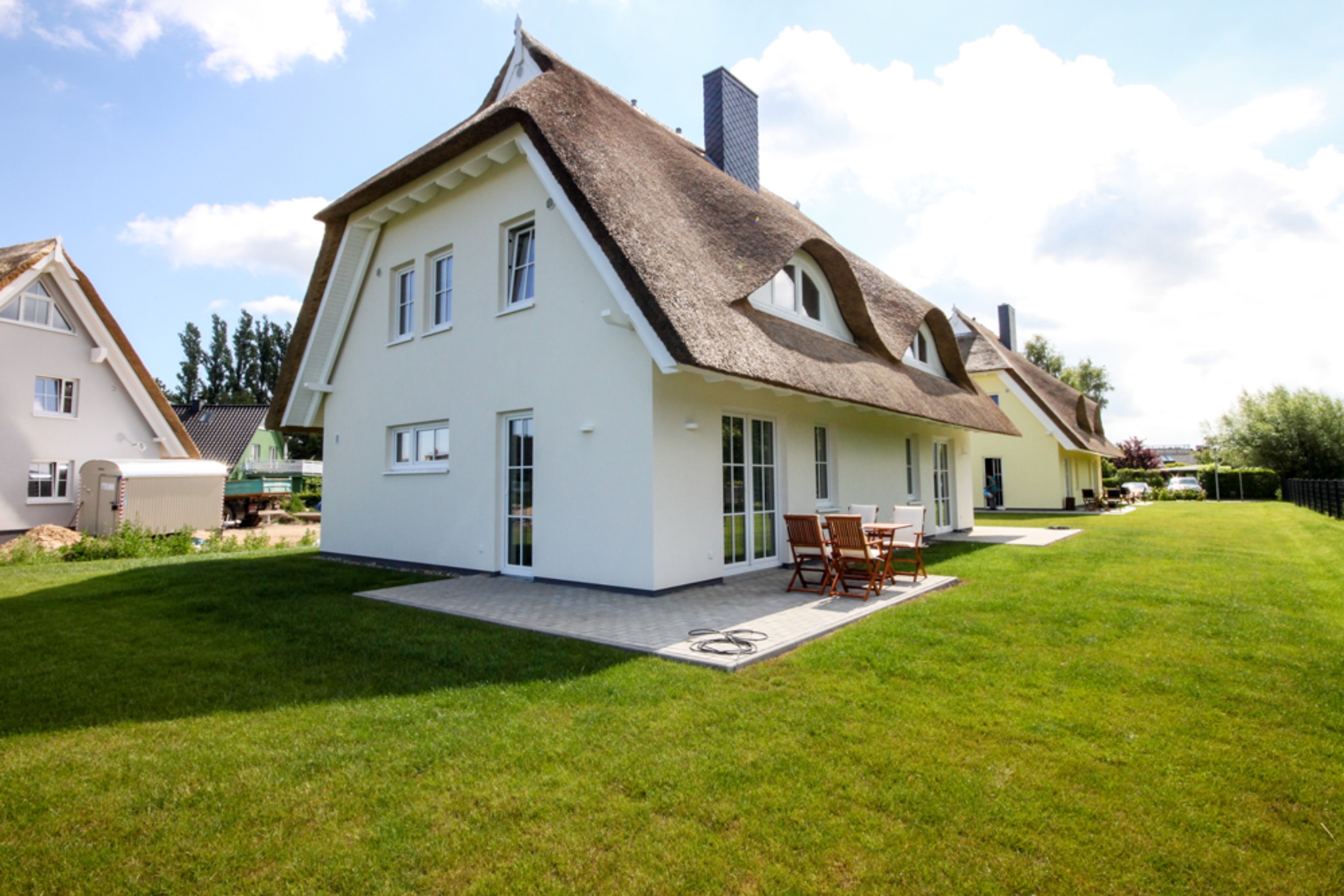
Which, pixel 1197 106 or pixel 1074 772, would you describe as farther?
pixel 1197 106

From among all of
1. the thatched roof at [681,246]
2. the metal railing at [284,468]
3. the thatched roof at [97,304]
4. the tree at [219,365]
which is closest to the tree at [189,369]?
the tree at [219,365]

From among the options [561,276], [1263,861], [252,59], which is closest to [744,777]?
[1263,861]

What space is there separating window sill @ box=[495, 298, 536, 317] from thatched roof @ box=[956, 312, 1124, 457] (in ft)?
56.1

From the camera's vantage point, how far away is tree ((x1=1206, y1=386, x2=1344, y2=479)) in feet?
108

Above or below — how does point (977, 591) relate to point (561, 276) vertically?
below

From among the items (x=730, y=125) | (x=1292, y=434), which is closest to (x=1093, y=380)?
(x=1292, y=434)

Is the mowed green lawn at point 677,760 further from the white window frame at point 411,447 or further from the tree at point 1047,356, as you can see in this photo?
the tree at point 1047,356

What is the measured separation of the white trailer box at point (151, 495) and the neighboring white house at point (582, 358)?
8.10 meters

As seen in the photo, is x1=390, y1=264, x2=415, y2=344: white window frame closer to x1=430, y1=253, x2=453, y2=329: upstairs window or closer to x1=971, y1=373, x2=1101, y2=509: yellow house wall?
x1=430, y1=253, x2=453, y2=329: upstairs window

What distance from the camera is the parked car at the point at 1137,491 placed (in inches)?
1310

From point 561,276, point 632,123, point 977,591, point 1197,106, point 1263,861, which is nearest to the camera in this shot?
point 1263,861

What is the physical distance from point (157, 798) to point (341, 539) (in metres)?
9.45

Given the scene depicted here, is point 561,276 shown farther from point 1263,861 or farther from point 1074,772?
A: point 1263,861

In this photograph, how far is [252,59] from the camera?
7.85 m
